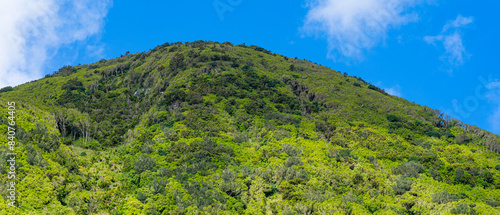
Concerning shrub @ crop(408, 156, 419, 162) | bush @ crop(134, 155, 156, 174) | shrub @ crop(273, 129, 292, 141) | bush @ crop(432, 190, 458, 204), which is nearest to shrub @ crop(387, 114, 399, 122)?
shrub @ crop(408, 156, 419, 162)

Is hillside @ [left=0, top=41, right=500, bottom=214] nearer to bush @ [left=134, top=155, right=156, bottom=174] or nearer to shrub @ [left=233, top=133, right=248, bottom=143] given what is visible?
bush @ [left=134, top=155, right=156, bottom=174]

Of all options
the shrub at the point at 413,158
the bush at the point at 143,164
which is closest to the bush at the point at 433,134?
the shrub at the point at 413,158

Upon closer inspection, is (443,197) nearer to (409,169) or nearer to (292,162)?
(409,169)

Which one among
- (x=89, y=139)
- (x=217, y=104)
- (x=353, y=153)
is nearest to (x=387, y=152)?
(x=353, y=153)

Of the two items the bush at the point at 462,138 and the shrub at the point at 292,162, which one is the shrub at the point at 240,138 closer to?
the shrub at the point at 292,162

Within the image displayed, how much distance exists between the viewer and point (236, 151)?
4844 centimetres

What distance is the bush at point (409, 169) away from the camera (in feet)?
142

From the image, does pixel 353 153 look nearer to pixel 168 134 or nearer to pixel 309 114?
pixel 309 114

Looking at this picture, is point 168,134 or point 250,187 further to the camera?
point 168,134

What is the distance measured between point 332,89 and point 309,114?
18.6m

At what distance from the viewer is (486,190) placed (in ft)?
136

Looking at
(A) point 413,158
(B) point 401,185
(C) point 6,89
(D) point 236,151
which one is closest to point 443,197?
(B) point 401,185

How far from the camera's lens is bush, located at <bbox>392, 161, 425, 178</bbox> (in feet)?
142

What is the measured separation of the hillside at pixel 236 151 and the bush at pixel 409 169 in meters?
0.24
